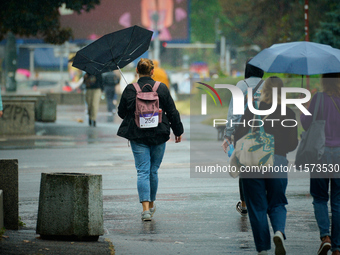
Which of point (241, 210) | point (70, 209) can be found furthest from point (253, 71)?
point (70, 209)

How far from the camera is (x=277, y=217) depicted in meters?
6.10

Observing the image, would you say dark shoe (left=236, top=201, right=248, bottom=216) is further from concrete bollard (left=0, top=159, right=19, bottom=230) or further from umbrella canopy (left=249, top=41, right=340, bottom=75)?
concrete bollard (left=0, top=159, right=19, bottom=230)

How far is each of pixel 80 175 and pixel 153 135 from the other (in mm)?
1392

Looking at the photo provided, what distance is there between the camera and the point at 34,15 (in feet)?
63.2

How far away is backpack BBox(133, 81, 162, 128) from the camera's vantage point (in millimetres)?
7797

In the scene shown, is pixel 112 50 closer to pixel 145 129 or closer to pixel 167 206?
pixel 145 129

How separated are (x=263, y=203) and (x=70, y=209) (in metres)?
1.93

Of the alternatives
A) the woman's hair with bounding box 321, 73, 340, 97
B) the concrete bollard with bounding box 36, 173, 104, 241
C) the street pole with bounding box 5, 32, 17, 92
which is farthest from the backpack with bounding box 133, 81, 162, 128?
the street pole with bounding box 5, 32, 17, 92

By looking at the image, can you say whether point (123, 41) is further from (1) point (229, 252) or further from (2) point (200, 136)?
(2) point (200, 136)

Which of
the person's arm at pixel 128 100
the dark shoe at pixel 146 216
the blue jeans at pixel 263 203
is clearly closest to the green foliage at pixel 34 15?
the person's arm at pixel 128 100

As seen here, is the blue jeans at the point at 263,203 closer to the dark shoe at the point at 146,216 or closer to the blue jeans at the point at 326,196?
the blue jeans at the point at 326,196

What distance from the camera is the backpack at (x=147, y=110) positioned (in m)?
7.80

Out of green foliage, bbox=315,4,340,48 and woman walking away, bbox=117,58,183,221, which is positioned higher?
green foliage, bbox=315,4,340,48

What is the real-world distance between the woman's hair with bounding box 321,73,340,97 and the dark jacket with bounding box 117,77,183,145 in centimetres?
219
